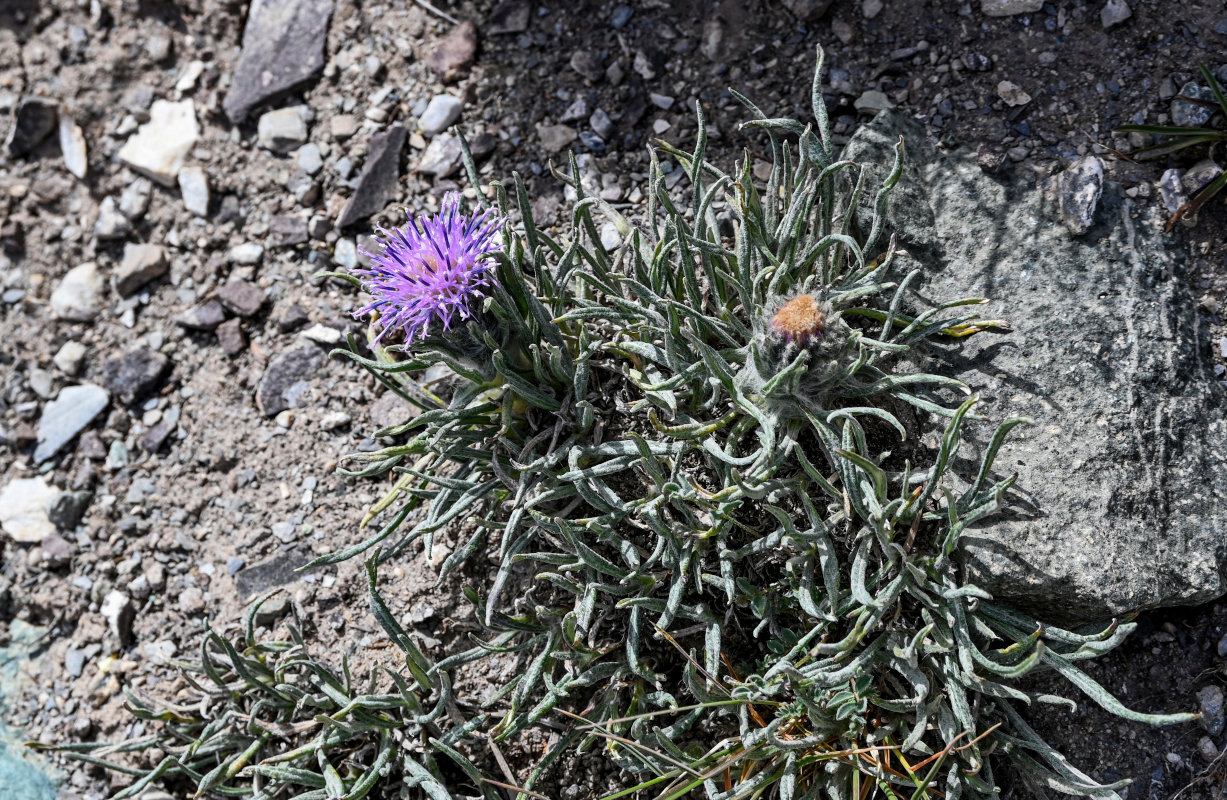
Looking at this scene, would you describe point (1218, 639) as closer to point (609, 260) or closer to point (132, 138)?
point (609, 260)

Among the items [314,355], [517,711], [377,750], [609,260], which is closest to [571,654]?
[517,711]

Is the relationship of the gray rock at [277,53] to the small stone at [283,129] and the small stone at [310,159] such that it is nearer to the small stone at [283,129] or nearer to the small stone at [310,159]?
the small stone at [283,129]

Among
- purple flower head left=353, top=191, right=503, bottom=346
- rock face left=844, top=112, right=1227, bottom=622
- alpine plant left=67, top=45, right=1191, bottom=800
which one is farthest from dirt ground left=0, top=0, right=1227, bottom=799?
purple flower head left=353, top=191, right=503, bottom=346

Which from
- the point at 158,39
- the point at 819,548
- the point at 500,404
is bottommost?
the point at 819,548

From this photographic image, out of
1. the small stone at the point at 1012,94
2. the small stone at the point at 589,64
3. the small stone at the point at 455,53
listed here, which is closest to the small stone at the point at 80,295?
the small stone at the point at 455,53

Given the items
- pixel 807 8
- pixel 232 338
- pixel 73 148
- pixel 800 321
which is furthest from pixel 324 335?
pixel 807 8
